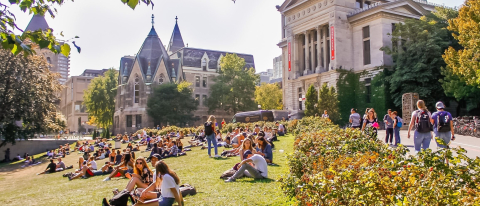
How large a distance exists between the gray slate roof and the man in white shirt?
7342 centimetres

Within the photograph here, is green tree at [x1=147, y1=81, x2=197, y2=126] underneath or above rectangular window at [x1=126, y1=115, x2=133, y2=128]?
above

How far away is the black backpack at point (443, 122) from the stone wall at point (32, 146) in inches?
1728

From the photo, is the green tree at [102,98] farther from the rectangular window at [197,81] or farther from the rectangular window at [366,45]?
the rectangular window at [366,45]

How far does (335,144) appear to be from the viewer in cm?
1041

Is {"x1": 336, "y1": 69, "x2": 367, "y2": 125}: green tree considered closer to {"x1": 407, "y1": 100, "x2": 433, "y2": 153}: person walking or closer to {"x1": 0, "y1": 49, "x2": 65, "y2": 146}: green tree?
A: {"x1": 0, "y1": 49, "x2": 65, "y2": 146}: green tree

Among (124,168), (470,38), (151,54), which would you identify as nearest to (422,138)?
(124,168)

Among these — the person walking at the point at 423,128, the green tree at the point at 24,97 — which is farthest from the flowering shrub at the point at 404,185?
the green tree at the point at 24,97

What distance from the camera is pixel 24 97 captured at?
36.3 m

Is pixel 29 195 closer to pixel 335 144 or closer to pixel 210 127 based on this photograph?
pixel 210 127

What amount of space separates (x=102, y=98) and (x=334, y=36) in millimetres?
39894

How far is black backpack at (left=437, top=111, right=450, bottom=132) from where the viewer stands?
38.8 ft

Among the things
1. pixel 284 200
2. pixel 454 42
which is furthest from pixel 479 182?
pixel 454 42

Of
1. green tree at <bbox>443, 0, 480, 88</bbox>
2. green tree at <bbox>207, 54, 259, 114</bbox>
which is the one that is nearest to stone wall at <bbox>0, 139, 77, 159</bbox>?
green tree at <bbox>207, 54, 259, 114</bbox>

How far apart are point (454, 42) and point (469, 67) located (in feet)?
57.3
